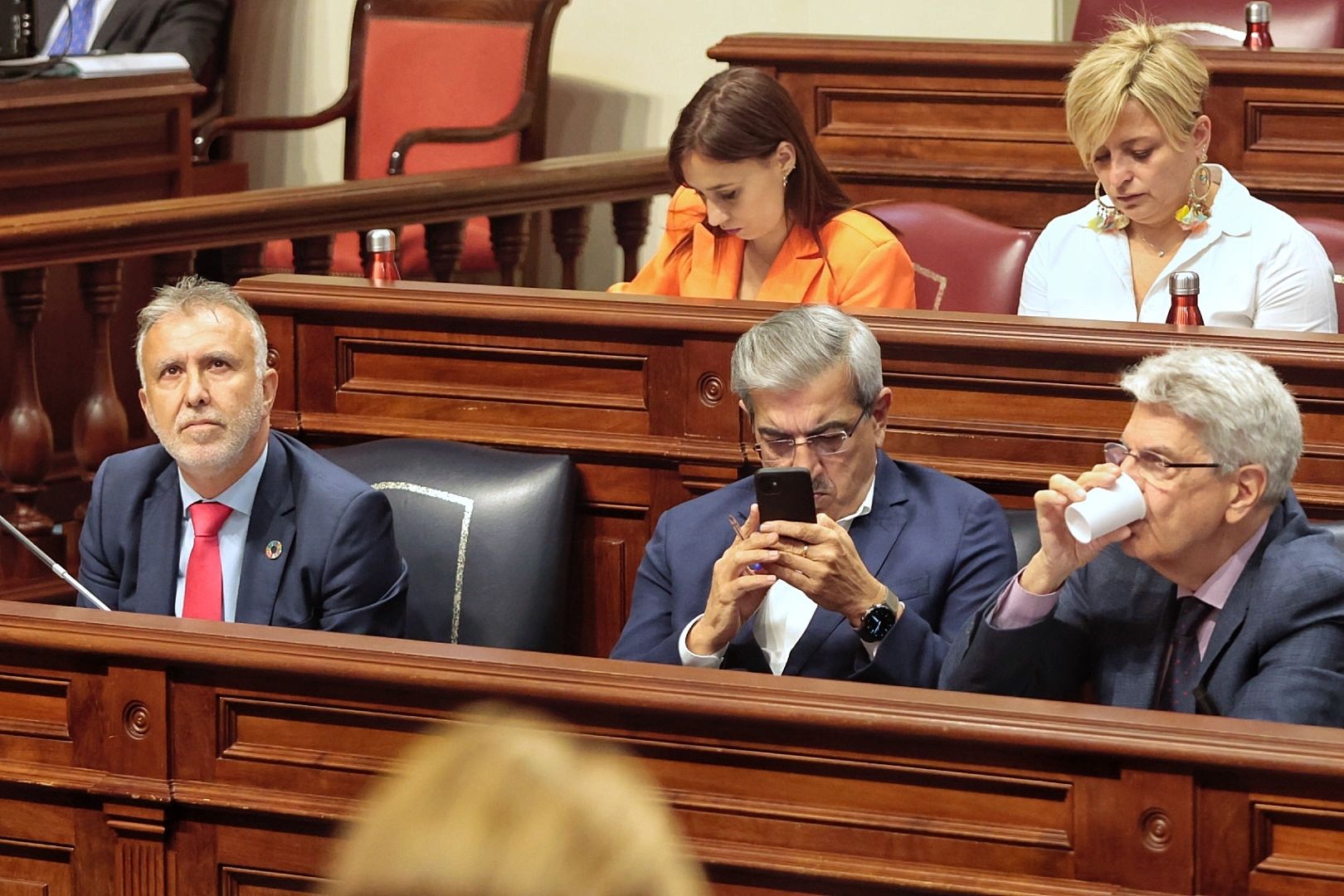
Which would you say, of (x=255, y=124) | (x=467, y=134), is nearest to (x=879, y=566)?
(x=467, y=134)

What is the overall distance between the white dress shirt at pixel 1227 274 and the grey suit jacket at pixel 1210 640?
0.85 meters

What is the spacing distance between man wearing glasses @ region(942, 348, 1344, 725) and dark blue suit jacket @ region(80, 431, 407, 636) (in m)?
0.80

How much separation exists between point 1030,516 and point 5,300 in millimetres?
2021

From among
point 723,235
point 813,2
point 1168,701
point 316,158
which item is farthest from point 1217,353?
point 316,158

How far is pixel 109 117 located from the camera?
14.9 ft

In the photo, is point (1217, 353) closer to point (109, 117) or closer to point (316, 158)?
point (109, 117)

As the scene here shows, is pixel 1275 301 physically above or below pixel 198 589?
above

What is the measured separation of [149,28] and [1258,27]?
3357mm

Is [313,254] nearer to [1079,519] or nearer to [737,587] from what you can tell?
[737,587]

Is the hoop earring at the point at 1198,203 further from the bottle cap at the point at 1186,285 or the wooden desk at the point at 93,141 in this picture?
the wooden desk at the point at 93,141

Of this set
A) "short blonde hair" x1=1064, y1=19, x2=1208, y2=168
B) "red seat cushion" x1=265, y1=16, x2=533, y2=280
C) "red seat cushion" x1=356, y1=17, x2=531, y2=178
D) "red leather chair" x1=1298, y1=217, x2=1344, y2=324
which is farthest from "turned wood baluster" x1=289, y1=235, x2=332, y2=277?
"red leather chair" x1=1298, y1=217, x2=1344, y2=324

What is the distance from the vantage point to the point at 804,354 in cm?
248

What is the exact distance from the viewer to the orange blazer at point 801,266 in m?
3.17

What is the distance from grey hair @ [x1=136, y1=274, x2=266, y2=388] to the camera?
109 inches
